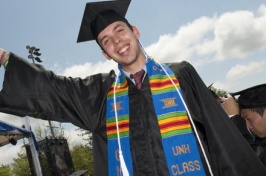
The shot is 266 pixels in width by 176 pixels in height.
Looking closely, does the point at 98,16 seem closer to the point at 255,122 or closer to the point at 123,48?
the point at 123,48

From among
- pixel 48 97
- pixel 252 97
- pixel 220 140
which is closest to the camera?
pixel 220 140

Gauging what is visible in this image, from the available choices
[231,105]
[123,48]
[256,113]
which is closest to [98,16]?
[123,48]

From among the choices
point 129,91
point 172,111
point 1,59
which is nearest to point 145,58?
point 129,91

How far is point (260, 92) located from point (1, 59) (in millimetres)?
3063

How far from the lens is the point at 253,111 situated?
3.41 meters

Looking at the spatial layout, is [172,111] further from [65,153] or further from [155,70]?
[65,153]

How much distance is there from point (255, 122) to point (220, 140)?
1685 mm

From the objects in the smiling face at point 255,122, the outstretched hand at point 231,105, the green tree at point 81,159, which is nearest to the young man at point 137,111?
the outstretched hand at point 231,105

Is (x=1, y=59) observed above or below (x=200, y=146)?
above

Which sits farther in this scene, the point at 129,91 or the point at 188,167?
the point at 129,91

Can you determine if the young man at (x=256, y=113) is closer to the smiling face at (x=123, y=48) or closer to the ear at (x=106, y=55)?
the smiling face at (x=123, y=48)

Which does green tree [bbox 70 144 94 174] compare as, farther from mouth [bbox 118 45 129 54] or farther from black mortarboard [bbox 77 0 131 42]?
mouth [bbox 118 45 129 54]

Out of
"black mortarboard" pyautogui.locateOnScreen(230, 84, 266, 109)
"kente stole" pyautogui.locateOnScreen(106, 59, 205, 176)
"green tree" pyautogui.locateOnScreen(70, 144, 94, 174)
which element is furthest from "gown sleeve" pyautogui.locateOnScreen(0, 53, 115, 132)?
"green tree" pyautogui.locateOnScreen(70, 144, 94, 174)

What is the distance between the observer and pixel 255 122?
3.34m
